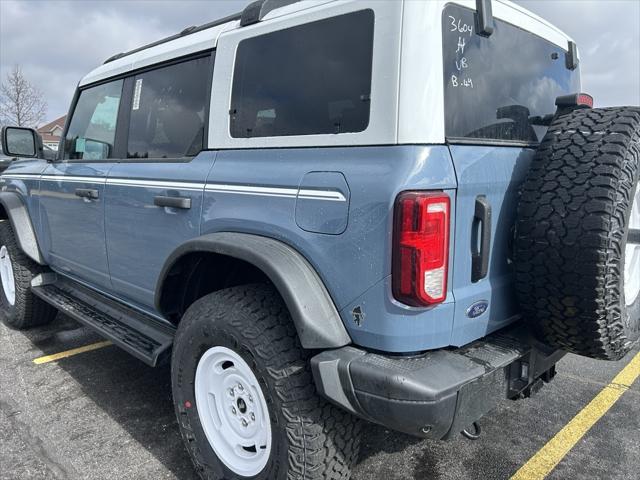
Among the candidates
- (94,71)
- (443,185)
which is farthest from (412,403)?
(94,71)

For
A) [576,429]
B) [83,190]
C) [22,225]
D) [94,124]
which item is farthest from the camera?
[22,225]

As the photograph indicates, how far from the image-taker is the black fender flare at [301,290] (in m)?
1.86

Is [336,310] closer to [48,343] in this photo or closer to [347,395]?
[347,395]

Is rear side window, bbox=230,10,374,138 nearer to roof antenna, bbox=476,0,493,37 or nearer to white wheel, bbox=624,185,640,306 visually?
roof antenna, bbox=476,0,493,37

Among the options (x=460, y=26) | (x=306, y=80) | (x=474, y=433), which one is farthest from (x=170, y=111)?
(x=474, y=433)

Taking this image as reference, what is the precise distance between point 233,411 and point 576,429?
211 centimetres

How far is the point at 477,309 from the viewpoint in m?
1.98

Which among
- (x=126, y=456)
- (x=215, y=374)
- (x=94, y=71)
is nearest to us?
(x=215, y=374)

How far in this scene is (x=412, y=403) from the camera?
1683 mm

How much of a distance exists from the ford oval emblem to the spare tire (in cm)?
15

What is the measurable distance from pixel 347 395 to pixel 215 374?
0.81 metres

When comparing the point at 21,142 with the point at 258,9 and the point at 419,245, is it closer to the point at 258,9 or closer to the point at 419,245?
the point at 258,9

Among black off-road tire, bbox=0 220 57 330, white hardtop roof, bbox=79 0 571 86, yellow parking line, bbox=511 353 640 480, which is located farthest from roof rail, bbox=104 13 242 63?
yellow parking line, bbox=511 353 640 480

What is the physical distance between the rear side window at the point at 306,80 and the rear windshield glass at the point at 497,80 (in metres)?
0.32
